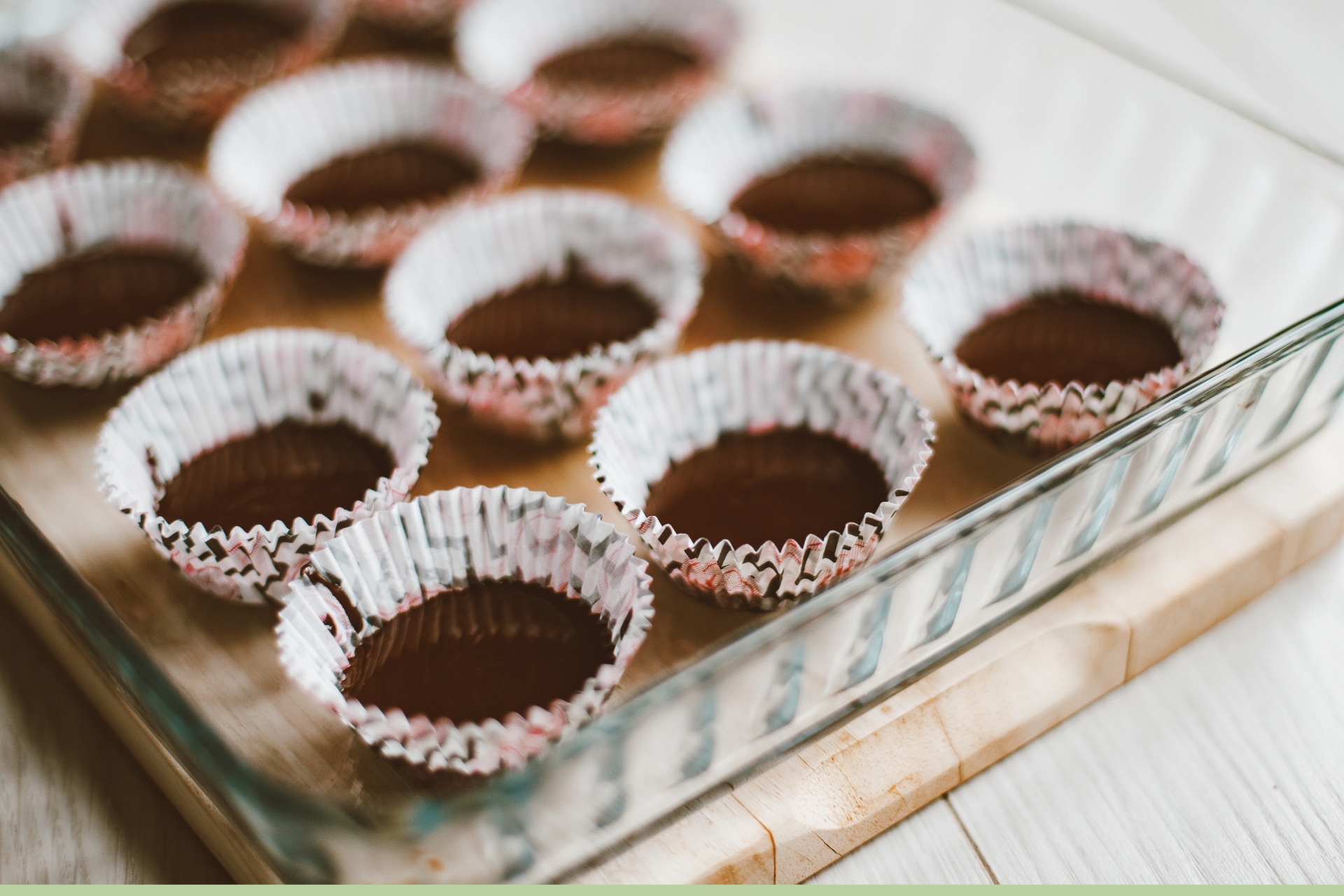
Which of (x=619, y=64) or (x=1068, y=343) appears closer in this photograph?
(x=1068, y=343)

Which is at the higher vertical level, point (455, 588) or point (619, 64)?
point (619, 64)

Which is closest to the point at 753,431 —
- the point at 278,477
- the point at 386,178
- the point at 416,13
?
the point at 278,477

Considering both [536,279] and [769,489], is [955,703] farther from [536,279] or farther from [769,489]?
[536,279]

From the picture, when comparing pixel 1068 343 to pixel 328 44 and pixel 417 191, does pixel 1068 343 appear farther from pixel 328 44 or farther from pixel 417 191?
pixel 328 44

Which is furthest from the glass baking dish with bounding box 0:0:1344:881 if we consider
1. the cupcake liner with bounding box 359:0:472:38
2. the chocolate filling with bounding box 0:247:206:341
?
the cupcake liner with bounding box 359:0:472:38

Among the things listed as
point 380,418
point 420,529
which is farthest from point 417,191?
point 420,529

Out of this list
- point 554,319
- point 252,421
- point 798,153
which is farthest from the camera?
point 798,153

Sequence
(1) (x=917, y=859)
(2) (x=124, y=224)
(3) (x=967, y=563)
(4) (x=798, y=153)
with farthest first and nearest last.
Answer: (4) (x=798, y=153)
(2) (x=124, y=224)
(1) (x=917, y=859)
(3) (x=967, y=563)
